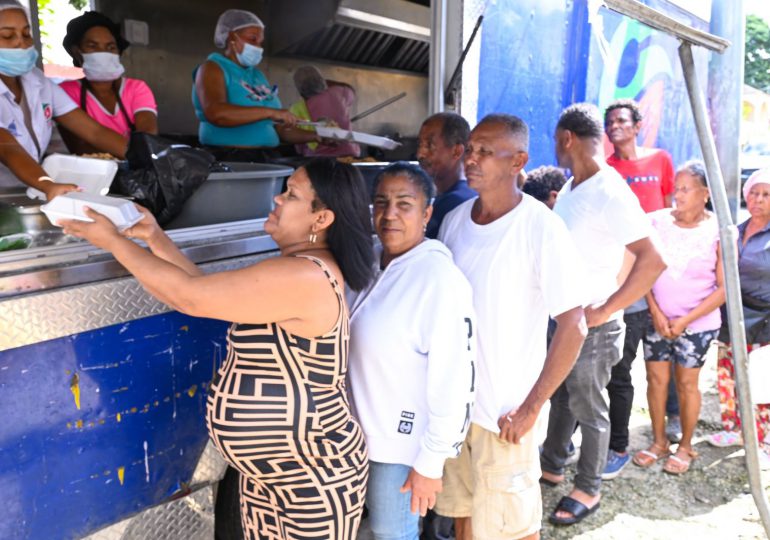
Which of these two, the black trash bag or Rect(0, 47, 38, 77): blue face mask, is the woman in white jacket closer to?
the black trash bag

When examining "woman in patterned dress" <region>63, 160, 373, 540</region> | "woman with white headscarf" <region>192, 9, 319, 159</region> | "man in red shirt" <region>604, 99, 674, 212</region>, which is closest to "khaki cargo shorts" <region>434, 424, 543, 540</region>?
"woman in patterned dress" <region>63, 160, 373, 540</region>

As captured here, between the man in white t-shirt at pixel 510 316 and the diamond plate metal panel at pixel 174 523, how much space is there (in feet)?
2.86

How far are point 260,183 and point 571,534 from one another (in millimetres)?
2108

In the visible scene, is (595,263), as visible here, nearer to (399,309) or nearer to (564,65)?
(399,309)

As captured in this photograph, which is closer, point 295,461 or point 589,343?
point 295,461

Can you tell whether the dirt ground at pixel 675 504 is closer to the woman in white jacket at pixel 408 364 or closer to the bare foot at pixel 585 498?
the bare foot at pixel 585 498

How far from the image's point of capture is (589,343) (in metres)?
2.86

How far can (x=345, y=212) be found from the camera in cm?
170

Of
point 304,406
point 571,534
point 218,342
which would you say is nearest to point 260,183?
point 218,342

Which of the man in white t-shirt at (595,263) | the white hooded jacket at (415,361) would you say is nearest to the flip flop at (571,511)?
the man in white t-shirt at (595,263)

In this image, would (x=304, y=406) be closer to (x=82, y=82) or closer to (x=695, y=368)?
(x=82, y=82)

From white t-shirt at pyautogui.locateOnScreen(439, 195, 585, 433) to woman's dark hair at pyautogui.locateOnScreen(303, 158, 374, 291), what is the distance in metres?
0.45

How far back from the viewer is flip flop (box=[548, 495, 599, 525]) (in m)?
3.00

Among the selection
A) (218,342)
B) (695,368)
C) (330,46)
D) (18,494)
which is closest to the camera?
(18,494)
